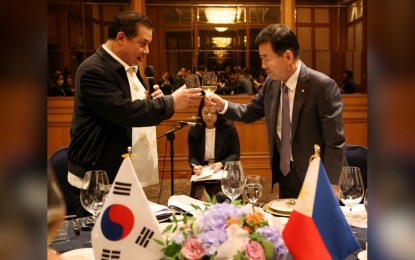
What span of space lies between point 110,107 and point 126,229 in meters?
1.24

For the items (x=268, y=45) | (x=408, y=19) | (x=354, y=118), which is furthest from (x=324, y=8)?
(x=408, y=19)

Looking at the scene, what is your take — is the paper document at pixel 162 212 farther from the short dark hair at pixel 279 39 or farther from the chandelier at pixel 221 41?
the chandelier at pixel 221 41

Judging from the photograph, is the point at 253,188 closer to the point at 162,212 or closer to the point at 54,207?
the point at 162,212

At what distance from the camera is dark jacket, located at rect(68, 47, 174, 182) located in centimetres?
227

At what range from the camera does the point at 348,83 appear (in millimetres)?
6840

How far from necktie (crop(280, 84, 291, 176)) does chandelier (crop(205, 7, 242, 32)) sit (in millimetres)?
4693

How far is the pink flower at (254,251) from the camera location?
1042 millimetres

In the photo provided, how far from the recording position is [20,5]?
0.67 ft

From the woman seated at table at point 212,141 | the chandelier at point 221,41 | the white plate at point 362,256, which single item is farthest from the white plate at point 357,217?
the chandelier at point 221,41

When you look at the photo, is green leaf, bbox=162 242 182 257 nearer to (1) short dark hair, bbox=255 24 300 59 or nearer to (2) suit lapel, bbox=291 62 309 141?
(2) suit lapel, bbox=291 62 309 141

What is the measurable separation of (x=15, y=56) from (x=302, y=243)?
98 centimetres

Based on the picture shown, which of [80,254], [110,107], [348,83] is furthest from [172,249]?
[348,83]

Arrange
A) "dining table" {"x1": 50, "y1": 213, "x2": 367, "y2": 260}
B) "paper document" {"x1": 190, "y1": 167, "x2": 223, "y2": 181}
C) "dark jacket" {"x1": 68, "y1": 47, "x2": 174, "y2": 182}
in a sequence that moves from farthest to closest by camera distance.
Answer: "paper document" {"x1": 190, "y1": 167, "x2": 223, "y2": 181}, "dark jacket" {"x1": 68, "y1": 47, "x2": 174, "y2": 182}, "dining table" {"x1": 50, "y1": 213, "x2": 367, "y2": 260}

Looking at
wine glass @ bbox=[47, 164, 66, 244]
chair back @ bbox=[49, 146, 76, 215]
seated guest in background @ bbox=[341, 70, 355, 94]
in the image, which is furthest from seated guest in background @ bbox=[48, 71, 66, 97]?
wine glass @ bbox=[47, 164, 66, 244]
